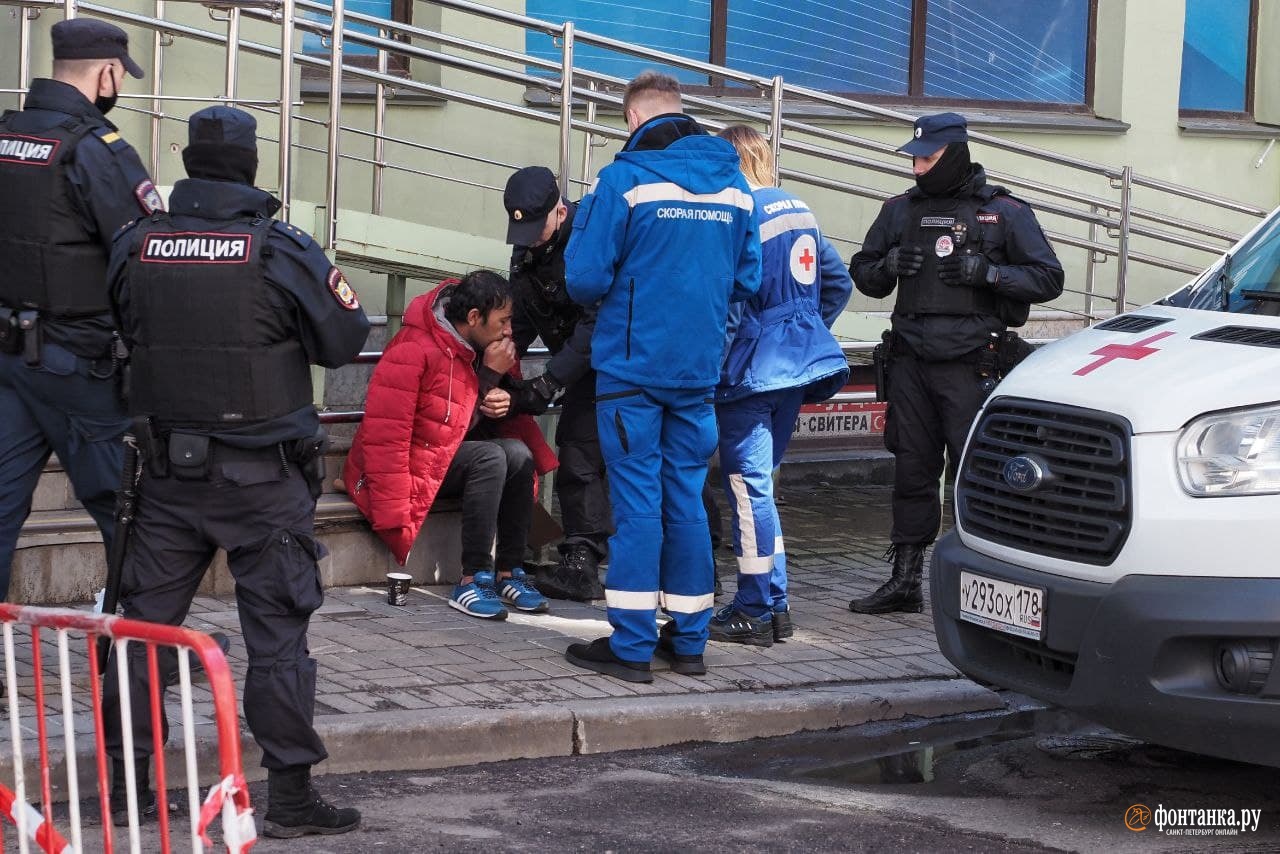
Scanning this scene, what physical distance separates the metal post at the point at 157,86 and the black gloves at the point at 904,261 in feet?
10.1

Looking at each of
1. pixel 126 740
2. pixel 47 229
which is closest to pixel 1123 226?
pixel 47 229

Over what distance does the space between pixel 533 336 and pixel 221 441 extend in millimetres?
3099

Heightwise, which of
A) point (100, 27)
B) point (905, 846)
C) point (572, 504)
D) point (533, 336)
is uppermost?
point (100, 27)

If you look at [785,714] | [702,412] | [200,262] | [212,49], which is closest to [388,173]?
[212,49]

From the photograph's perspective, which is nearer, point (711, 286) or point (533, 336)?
point (711, 286)

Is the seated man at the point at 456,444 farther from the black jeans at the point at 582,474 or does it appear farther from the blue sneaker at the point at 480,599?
the black jeans at the point at 582,474

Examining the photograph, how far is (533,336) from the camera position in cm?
774

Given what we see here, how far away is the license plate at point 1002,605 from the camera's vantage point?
202 inches

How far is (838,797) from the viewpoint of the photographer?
5.34 meters

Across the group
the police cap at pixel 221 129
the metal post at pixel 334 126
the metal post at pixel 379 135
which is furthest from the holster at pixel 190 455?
the metal post at pixel 379 135

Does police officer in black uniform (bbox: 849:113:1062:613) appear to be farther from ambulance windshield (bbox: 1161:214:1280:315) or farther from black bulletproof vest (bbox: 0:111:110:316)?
black bulletproof vest (bbox: 0:111:110:316)

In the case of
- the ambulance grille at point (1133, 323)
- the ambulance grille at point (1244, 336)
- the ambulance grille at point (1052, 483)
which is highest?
the ambulance grille at point (1133, 323)

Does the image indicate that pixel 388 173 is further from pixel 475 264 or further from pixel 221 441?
pixel 221 441

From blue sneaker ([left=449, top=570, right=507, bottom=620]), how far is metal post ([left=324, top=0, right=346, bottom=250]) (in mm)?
1614
